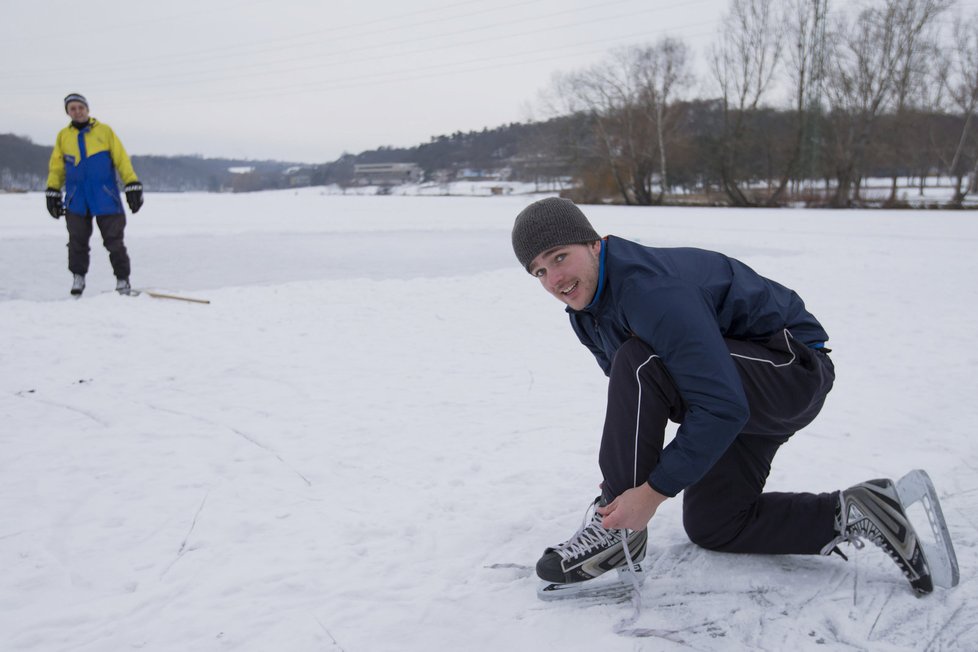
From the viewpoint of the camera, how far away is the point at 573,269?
1797 mm

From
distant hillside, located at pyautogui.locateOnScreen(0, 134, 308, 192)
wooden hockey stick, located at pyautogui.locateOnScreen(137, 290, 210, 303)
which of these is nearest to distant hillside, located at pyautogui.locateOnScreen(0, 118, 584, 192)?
distant hillside, located at pyautogui.locateOnScreen(0, 134, 308, 192)

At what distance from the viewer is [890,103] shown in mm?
27266

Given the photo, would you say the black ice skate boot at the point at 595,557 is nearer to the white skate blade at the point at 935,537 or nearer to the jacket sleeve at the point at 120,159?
the white skate blade at the point at 935,537

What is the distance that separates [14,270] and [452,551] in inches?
326

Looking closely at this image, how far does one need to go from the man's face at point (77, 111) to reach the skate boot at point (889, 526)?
275 inches

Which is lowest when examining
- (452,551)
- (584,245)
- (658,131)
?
(452,551)

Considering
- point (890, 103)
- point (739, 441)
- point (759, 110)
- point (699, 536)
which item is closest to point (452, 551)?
point (699, 536)

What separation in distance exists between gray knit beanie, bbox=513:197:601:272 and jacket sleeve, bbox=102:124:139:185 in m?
6.11

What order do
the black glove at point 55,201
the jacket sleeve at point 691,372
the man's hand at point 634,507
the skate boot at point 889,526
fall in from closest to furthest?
1. the jacket sleeve at point 691,372
2. the man's hand at point 634,507
3. the skate boot at point 889,526
4. the black glove at point 55,201

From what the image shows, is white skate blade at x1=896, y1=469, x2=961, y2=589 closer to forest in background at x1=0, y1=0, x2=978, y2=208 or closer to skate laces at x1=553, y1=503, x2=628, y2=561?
skate laces at x1=553, y1=503, x2=628, y2=561

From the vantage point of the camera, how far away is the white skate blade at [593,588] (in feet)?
6.22

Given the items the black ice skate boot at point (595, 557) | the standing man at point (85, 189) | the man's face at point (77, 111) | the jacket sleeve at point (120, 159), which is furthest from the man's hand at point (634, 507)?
the man's face at point (77, 111)

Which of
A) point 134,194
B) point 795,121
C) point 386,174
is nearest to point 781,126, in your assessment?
point 795,121

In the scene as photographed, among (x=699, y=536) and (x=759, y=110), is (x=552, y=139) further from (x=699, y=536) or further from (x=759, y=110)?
(x=699, y=536)
